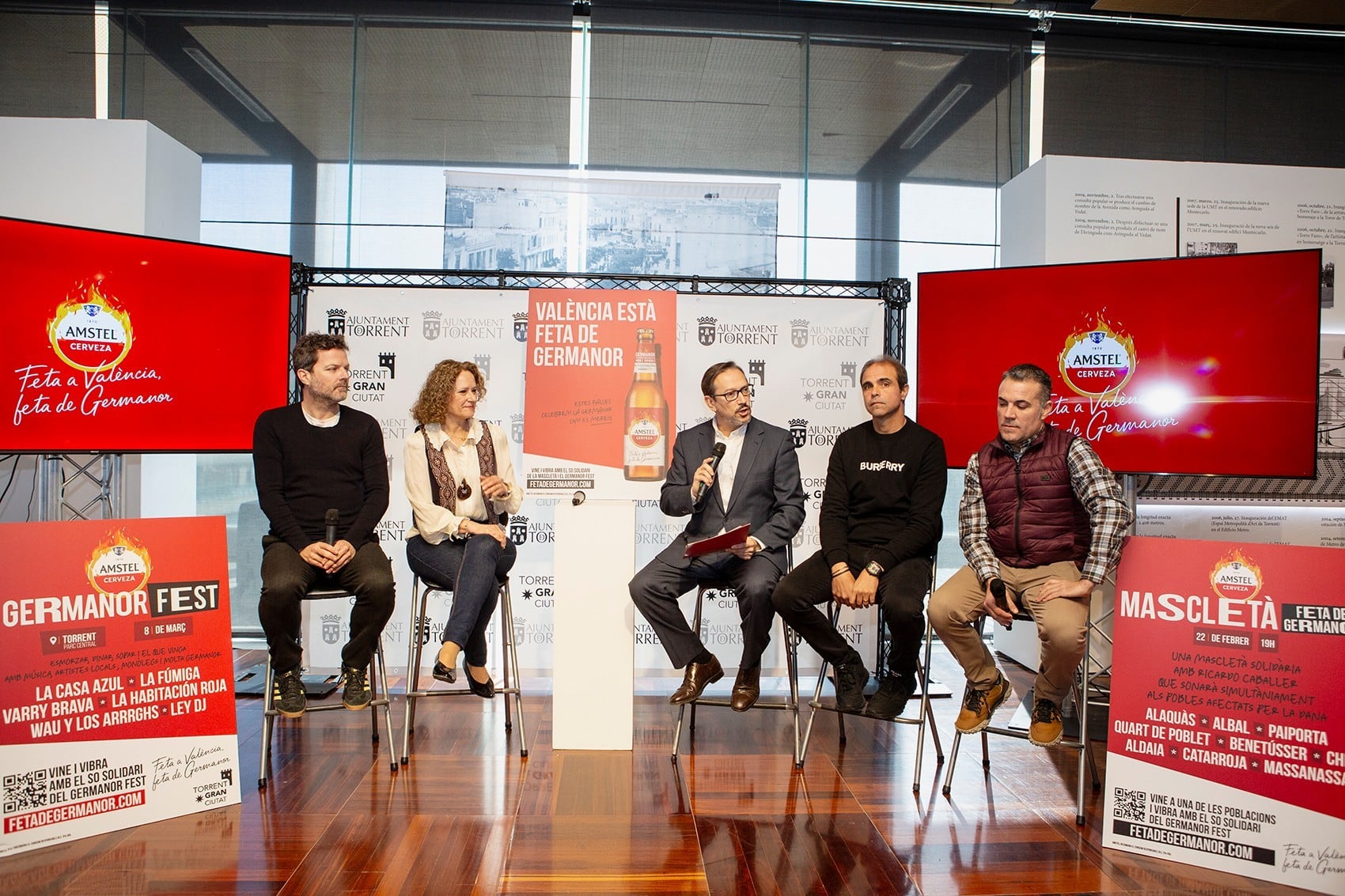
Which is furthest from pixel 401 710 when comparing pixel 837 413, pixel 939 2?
pixel 939 2

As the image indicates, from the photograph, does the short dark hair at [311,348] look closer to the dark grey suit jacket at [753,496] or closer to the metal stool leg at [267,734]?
the metal stool leg at [267,734]

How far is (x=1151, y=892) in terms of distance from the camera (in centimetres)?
208

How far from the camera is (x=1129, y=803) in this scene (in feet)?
7.68

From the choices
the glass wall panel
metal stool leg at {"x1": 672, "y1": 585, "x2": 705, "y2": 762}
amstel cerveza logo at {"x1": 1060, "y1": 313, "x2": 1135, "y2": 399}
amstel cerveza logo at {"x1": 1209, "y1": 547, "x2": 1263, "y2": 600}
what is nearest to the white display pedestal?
metal stool leg at {"x1": 672, "y1": 585, "x2": 705, "y2": 762}

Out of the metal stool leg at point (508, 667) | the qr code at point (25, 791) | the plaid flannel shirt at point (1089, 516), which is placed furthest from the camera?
the metal stool leg at point (508, 667)

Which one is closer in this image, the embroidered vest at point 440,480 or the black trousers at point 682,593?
the black trousers at point 682,593

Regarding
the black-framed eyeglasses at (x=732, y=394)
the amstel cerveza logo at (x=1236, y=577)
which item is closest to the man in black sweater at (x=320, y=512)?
the black-framed eyeglasses at (x=732, y=394)

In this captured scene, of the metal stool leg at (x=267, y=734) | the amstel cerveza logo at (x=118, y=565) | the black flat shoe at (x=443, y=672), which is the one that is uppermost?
the amstel cerveza logo at (x=118, y=565)

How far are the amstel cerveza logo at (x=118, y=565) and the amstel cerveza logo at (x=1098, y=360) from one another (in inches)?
135

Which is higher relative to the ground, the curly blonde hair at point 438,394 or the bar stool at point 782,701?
the curly blonde hair at point 438,394

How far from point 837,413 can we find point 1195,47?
12.4ft

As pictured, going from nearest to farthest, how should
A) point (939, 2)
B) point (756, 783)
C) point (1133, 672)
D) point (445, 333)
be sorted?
1. point (1133, 672)
2. point (756, 783)
3. point (445, 333)
4. point (939, 2)

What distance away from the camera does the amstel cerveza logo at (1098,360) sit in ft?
11.6

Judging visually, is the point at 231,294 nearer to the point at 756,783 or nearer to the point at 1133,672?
the point at 756,783
